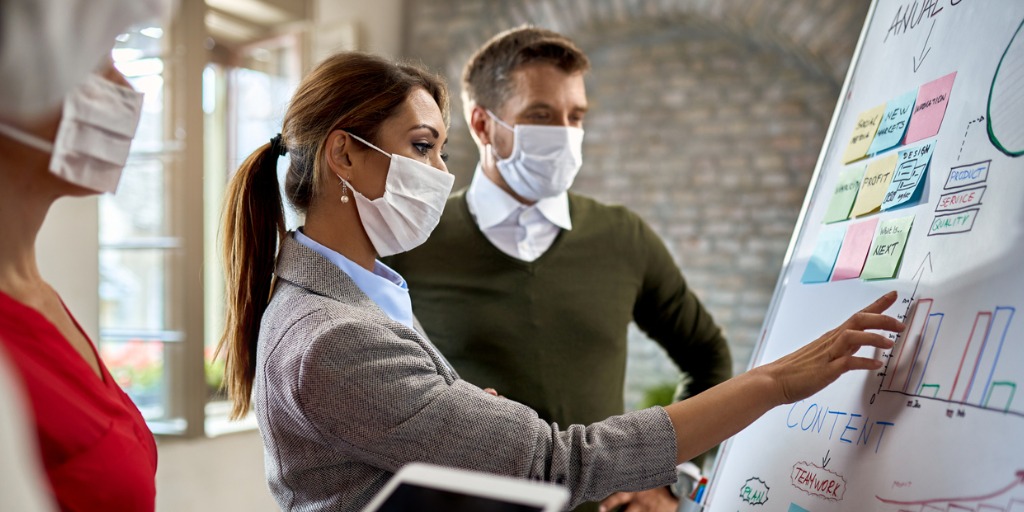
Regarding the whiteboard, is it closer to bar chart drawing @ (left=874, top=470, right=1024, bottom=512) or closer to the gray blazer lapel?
bar chart drawing @ (left=874, top=470, right=1024, bottom=512)

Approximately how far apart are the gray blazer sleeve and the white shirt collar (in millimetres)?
753

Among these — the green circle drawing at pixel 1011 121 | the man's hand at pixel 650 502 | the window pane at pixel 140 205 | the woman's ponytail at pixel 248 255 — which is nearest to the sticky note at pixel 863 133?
the green circle drawing at pixel 1011 121

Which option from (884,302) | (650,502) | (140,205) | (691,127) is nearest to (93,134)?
(884,302)

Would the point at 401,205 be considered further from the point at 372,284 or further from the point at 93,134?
the point at 93,134

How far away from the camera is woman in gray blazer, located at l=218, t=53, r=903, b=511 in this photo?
39.9 inches

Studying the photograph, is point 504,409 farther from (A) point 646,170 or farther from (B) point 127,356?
(A) point 646,170

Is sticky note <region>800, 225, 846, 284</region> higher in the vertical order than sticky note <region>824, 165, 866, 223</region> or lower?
lower

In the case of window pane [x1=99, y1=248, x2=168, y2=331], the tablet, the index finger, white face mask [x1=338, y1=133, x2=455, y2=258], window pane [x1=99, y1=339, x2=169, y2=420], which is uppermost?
the index finger

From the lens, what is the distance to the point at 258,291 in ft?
4.28

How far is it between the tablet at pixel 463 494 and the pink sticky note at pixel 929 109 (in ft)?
2.60

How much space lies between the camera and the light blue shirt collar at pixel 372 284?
1231mm

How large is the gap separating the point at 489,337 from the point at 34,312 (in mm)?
949

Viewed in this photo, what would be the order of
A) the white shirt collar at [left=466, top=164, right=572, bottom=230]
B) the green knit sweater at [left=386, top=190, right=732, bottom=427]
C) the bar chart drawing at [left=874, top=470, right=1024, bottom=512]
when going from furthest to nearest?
1. the white shirt collar at [left=466, top=164, right=572, bottom=230]
2. the green knit sweater at [left=386, top=190, right=732, bottom=427]
3. the bar chart drawing at [left=874, top=470, right=1024, bottom=512]

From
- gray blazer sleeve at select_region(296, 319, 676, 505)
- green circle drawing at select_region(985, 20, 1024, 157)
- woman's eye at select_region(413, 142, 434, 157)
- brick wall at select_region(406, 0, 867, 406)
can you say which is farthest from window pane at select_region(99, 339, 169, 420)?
green circle drawing at select_region(985, 20, 1024, 157)
